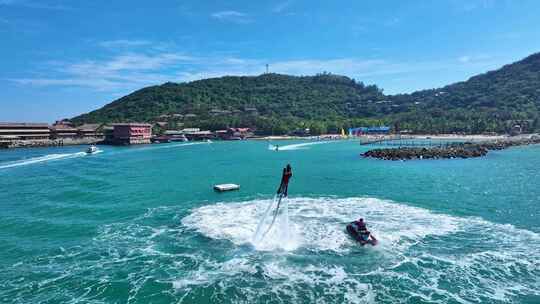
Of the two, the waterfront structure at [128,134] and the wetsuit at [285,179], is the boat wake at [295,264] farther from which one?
the waterfront structure at [128,134]

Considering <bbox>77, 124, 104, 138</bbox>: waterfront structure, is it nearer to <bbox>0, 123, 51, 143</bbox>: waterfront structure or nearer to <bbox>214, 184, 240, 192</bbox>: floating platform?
<bbox>0, 123, 51, 143</bbox>: waterfront structure

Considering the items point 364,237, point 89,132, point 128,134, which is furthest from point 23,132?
point 364,237

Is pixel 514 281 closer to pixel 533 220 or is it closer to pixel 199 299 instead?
pixel 533 220

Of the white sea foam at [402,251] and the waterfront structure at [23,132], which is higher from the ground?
the waterfront structure at [23,132]

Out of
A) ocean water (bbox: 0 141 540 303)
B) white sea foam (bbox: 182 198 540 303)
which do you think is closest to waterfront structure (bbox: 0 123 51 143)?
ocean water (bbox: 0 141 540 303)

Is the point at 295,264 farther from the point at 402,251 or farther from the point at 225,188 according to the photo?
the point at 225,188

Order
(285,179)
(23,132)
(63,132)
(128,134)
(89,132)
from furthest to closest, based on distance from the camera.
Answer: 1. (89,132)
2. (63,132)
3. (128,134)
4. (23,132)
5. (285,179)

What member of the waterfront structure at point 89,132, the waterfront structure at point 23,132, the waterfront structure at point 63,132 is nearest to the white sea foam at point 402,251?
the waterfront structure at point 23,132
